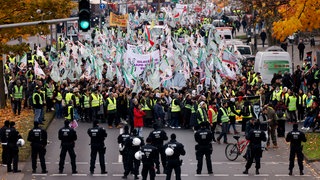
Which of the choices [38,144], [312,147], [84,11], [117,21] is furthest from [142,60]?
[117,21]

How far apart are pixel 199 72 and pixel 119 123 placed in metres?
7.26

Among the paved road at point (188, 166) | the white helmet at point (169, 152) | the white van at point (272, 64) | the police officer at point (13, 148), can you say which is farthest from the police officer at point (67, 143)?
the white van at point (272, 64)

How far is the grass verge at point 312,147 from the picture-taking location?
102ft

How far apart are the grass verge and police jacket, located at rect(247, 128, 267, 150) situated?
2.74 meters

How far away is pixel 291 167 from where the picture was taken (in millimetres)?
28484

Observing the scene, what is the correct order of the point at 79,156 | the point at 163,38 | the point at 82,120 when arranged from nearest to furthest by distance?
the point at 79,156, the point at 82,120, the point at 163,38

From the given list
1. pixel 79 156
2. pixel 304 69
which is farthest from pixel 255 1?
pixel 79 156

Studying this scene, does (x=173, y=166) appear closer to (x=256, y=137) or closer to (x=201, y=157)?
(x=201, y=157)

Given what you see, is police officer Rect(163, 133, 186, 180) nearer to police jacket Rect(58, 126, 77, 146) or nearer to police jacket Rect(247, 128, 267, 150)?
police jacket Rect(247, 128, 267, 150)

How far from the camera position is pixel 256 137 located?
28.8 metres

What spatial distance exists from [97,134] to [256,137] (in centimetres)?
449

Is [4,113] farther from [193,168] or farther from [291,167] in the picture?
[291,167]

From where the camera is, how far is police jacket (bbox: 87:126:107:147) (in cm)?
2859

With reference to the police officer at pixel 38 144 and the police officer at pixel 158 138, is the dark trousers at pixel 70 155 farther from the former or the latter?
the police officer at pixel 158 138
